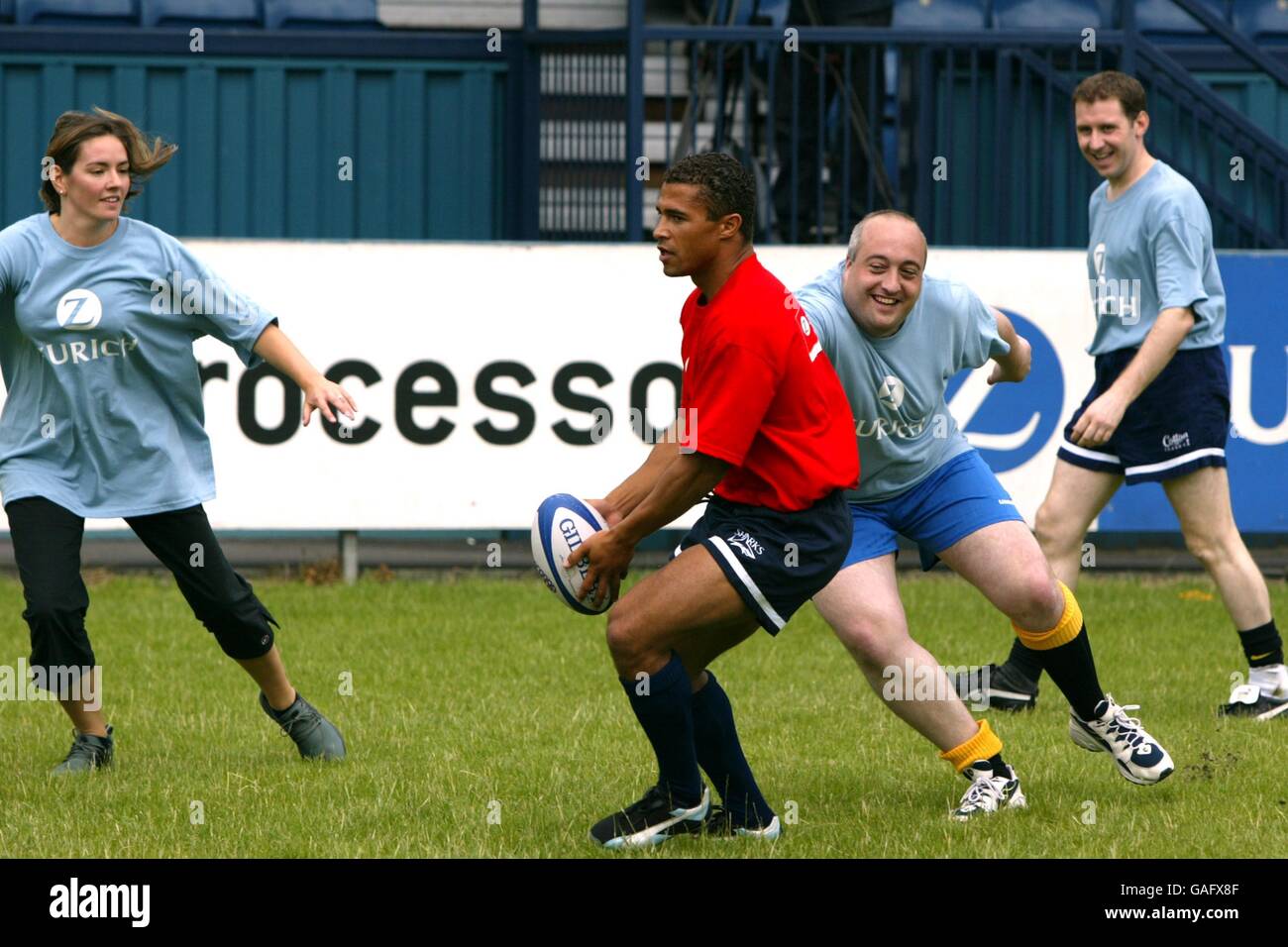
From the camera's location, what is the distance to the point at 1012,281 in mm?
10906

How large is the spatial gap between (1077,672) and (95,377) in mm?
3248

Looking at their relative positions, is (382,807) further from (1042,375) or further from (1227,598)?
(1042,375)

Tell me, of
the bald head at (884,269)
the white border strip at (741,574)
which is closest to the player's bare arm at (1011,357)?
the bald head at (884,269)

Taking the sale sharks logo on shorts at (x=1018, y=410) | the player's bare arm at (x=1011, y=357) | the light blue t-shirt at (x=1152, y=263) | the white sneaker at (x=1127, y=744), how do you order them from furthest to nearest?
the sale sharks logo on shorts at (x=1018, y=410), the light blue t-shirt at (x=1152, y=263), the player's bare arm at (x=1011, y=357), the white sneaker at (x=1127, y=744)

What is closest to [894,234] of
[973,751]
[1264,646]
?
[973,751]

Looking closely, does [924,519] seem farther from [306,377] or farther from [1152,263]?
[1152,263]

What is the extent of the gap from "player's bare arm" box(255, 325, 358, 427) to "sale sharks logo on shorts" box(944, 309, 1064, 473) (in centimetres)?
542

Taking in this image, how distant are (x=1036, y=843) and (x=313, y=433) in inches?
240

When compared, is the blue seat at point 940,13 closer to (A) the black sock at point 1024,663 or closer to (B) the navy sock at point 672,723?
(A) the black sock at point 1024,663

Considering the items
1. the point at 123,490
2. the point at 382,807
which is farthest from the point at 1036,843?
the point at 123,490

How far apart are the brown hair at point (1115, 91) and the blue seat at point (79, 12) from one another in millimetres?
8744

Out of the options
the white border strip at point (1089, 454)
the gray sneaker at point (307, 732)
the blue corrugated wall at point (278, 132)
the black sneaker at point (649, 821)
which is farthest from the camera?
the blue corrugated wall at point (278, 132)

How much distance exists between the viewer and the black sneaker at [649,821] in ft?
17.5
